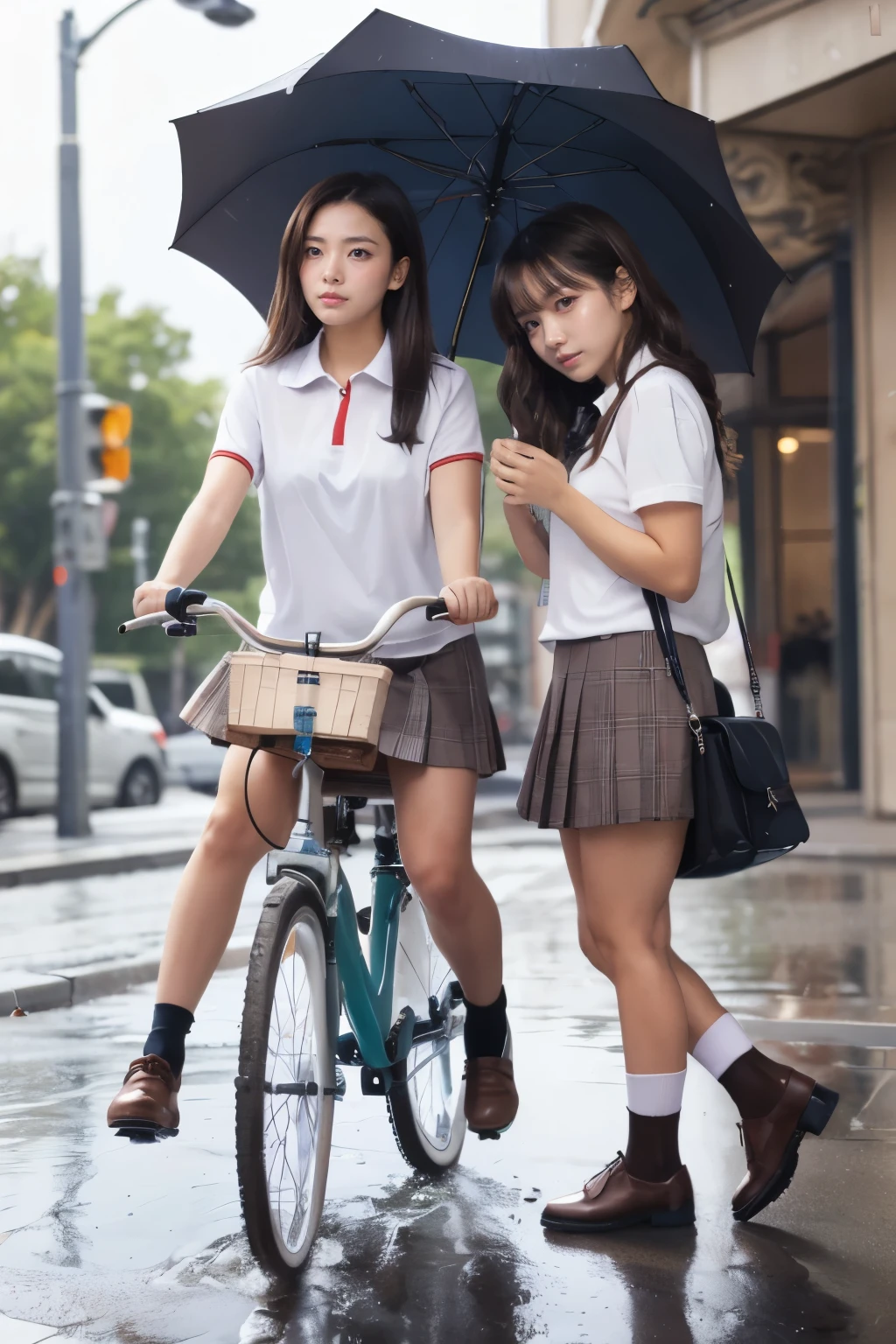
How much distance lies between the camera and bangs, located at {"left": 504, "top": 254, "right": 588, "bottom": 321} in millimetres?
3484

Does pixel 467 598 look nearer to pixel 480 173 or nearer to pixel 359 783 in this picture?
pixel 359 783

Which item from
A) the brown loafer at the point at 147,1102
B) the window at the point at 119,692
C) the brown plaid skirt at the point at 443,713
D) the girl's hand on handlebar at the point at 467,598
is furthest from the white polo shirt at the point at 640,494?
the window at the point at 119,692

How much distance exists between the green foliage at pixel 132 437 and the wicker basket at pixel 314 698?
107 ft

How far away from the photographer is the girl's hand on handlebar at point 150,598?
Answer: 3230 mm

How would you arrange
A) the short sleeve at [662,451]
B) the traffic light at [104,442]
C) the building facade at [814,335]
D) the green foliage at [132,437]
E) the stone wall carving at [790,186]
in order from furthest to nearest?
the green foliage at [132,437] → the traffic light at [104,442] → the stone wall carving at [790,186] → the building facade at [814,335] → the short sleeve at [662,451]

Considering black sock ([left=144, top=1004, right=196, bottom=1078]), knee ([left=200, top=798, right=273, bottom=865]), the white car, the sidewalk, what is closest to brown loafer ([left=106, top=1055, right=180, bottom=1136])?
black sock ([left=144, top=1004, right=196, bottom=1078])

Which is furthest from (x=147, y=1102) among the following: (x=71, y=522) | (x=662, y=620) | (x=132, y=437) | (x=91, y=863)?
(x=132, y=437)

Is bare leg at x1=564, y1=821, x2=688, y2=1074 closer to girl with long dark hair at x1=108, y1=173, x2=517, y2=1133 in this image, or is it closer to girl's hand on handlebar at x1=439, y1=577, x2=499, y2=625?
girl with long dark hair at x1=108, y1=173, x2=517, y2=1133

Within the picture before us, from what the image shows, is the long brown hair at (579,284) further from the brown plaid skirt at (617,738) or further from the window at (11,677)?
the window at (11,677)

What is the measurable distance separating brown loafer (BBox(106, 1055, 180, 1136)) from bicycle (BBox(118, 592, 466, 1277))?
267 millimetres

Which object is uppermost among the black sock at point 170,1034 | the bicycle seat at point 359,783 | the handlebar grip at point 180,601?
the handlebar grip at point 180,601

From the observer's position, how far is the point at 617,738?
3475 mm

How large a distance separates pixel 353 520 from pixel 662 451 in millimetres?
649

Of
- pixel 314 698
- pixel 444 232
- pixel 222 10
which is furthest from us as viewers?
pixel 222 10
